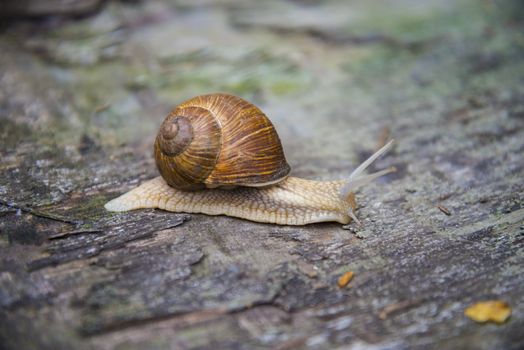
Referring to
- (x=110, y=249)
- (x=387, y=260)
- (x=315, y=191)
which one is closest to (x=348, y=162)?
(x=315, y=191)

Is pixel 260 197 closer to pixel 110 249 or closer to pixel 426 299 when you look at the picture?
pixel 110 249

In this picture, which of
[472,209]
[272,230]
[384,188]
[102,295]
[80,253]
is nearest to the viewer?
[102,295]

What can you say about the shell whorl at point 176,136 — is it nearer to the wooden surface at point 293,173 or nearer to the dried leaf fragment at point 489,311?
the wooden surface at point 293,173

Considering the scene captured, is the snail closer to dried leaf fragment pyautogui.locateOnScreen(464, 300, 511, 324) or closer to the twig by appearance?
the twig

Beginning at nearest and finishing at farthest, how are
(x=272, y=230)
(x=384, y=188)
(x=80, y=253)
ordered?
(x=80, y=253), (x=272, y=230), (x=384, y=188)

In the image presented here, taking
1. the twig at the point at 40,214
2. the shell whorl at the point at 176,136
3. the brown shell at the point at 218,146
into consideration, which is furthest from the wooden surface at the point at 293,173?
the shell whorl at the point at 176,136

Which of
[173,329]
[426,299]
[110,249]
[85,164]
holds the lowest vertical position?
[426,299]

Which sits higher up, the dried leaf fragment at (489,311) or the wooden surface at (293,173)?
the wooden surface at (293,173)

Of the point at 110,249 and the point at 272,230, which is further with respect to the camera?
the point at 272,230
